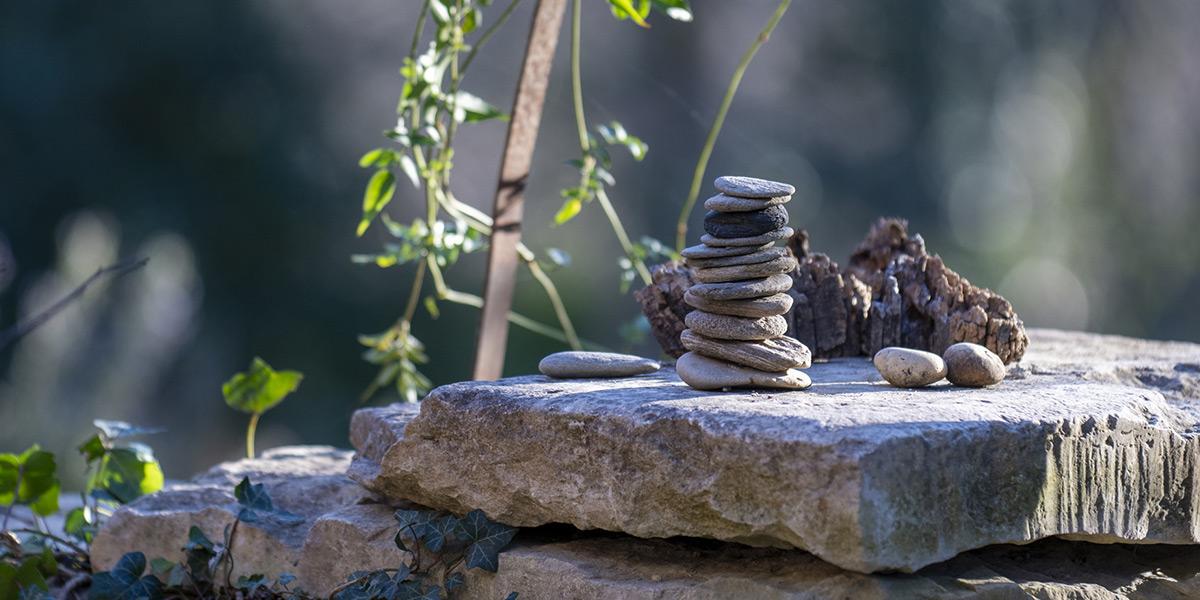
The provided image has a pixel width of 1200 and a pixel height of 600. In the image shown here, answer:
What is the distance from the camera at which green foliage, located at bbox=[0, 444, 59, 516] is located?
2334 mm

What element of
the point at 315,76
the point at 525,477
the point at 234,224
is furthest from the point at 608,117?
the point at 525,477

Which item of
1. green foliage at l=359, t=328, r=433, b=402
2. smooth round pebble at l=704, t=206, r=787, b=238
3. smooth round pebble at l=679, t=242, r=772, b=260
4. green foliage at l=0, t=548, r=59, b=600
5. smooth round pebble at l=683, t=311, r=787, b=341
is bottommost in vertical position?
green foliage at l=0, t=548, r=59, b=600

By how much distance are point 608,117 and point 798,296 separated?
4194 millimetres

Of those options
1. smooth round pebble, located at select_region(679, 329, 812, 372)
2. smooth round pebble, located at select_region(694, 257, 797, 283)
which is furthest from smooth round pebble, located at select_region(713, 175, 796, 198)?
smooth round pebble, located at select_region(679, 329, 812, 372)

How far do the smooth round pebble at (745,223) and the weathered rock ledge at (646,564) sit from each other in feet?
1.55

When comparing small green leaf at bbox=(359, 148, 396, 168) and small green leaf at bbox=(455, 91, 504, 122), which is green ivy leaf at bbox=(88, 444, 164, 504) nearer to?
small green leaf at bbox=(359, 148, 396, 168)

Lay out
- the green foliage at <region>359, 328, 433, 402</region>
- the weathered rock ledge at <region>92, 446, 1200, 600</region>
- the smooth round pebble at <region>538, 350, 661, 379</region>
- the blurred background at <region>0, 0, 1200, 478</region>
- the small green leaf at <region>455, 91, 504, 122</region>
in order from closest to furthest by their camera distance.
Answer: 1. the weathered rock ledge at <region>92, 446, 1200, 600</region>
2. the smooth round pebble at <region>538, 350, 661, 379</region>
3. the small green leaf at <region>455, 91, 504, 122</region>
4. the green foliage at <region>359, 328, 433, 402</region>
5. the blurred background at <region>0, 0, 1200, 478</region>

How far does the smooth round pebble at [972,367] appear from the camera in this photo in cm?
178

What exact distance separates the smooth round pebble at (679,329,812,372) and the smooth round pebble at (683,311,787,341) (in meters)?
0.01

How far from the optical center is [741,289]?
1.70 metres

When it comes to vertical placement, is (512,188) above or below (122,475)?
above

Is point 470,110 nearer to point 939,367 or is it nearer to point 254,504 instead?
point 254,504

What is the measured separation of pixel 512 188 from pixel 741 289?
101cm

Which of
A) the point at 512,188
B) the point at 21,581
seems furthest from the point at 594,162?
the point at 21,581
